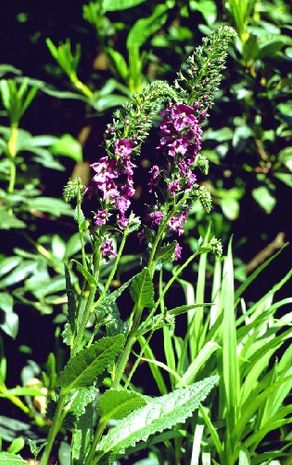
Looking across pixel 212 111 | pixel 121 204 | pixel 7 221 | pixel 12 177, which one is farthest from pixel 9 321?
pixel 212 111

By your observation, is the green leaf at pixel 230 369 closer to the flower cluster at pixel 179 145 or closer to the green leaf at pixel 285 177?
the flower cluster at pixel 179 145

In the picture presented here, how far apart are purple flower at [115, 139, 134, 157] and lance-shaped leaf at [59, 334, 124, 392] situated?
1.30ft

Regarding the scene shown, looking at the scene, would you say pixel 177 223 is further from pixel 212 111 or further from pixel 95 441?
pixel 212 111

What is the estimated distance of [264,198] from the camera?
2434 mm

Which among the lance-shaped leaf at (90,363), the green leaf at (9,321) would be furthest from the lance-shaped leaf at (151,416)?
the green leaf at (9,321)

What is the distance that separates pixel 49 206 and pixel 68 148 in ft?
1.05

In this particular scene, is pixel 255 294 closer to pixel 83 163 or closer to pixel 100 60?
pixel 83 163

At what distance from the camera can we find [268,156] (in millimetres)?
2562

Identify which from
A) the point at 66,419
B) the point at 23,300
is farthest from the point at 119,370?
the point at 23,300

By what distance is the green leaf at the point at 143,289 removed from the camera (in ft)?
5.15

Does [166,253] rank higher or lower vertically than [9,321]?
higher

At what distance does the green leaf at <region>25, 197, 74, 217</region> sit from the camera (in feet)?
7.76

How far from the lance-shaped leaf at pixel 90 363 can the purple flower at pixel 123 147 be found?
396 mm

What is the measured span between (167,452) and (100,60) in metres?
1.51
